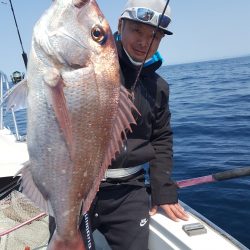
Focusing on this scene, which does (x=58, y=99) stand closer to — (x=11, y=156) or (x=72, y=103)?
(x=72, y=103)

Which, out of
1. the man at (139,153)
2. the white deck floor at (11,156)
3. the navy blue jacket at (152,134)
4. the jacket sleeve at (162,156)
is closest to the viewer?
the man at (139,153)

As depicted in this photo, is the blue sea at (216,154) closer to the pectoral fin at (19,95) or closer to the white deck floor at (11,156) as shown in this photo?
the white deck floor at (11,156)

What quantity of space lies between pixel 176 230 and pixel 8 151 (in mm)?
3046

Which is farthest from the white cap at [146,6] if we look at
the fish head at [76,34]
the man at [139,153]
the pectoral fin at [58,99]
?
the pectoral fin at [58,99]

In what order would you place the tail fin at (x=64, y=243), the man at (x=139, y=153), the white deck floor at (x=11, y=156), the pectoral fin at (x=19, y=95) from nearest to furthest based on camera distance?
the pectoral fin at (x=19, y=95), the tail fin at (x=64, y=243), the man at (x=139, y=153), the white deck floor at (x=11, y=156)

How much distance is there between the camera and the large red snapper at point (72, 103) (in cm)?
181

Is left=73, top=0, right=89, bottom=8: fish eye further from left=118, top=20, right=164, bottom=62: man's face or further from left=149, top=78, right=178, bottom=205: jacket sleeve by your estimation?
left=149, top=78, right=178, bottom=205: jacket sleeve

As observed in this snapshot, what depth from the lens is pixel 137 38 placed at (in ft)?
9.25

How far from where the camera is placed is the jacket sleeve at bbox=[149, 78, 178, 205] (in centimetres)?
319

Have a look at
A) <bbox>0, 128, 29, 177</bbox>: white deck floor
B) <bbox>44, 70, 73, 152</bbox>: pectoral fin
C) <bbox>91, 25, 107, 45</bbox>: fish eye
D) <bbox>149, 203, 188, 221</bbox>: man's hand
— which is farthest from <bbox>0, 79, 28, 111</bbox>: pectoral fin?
<bbox>0, 128, 29, 177</bbox>: white deck floor

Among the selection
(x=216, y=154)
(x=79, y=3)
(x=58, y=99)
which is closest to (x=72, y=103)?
(x=58, y=99)

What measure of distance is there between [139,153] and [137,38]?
908 millimetres

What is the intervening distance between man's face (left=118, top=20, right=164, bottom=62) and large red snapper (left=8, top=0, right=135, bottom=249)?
0.94 m

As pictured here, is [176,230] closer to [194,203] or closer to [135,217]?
[135,217]
